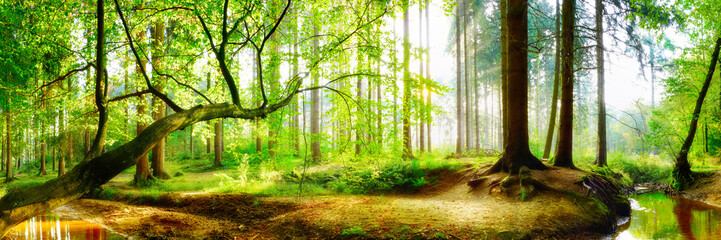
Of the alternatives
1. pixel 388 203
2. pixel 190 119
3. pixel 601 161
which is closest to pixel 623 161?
pixel 601 161

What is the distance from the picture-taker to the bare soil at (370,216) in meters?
5.91

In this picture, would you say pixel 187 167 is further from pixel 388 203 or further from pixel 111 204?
pixel 388 203

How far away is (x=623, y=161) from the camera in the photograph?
54.7 feet

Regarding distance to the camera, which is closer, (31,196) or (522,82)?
(31,196)

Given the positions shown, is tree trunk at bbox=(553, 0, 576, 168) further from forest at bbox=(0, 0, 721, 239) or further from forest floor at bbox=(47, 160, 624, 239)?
forest floor at bbox=(47, 160, 624, 239)

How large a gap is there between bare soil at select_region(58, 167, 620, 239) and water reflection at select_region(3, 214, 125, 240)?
29 cm

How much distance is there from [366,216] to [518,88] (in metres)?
5.19

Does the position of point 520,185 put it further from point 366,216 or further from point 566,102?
point 366,216

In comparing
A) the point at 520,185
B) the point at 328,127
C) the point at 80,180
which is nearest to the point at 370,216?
the point at 328,127

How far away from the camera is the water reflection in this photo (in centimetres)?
733

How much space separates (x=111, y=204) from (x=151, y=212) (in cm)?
249

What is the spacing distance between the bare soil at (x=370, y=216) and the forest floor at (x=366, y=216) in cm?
2

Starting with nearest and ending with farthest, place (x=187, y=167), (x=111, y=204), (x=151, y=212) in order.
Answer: (x=151, y=212) → (x=111, y=204) → (x=187, y=167)

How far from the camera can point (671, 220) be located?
8125 mm
